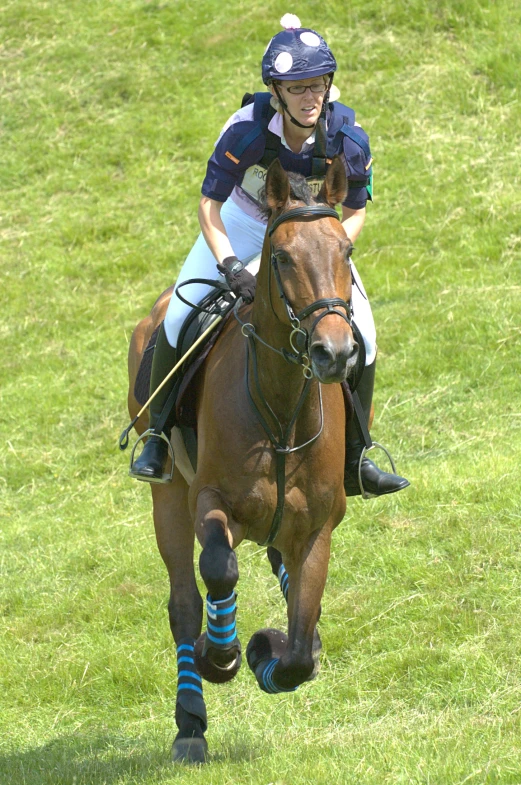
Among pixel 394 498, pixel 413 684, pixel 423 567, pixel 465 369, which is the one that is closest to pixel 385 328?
pixel 465 369

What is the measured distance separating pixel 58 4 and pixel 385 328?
1252cm

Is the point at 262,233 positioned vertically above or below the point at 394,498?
above

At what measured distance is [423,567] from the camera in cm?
866

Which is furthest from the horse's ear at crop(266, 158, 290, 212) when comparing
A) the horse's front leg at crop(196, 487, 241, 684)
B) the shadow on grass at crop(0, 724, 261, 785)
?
the shadow on grass at crop(0, 724, 261, 785)

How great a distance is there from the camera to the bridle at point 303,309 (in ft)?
15.8

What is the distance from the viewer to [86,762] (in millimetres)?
6250

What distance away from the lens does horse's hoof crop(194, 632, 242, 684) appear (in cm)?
563

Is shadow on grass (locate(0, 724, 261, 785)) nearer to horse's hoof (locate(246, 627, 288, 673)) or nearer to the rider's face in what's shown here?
horse's hoof (locate(246, 627, 288, 673))

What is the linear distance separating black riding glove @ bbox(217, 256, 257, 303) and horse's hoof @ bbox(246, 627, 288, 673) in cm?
192

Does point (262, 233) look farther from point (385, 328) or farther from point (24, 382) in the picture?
point (24, 382)

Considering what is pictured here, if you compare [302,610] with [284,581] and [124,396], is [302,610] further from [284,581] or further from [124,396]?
[124,396]

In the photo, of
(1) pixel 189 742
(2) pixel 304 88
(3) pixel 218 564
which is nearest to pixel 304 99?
(2) pixel 304 88

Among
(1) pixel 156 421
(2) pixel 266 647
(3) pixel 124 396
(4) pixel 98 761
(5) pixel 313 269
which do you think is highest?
(5) pixel 313 269

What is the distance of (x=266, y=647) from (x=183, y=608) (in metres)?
0.81
